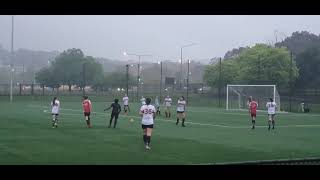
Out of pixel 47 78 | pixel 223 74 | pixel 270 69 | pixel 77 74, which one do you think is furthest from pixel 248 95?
pixel 77 74

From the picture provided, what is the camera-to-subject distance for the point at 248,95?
57094mm

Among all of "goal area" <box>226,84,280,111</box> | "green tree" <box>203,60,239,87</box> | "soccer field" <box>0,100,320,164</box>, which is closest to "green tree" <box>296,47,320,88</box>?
"green tree" <box>203,60,239,87</box>

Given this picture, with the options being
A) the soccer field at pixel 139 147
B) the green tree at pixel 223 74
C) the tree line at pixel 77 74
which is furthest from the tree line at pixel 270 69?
the soccer field at pixel 139 147

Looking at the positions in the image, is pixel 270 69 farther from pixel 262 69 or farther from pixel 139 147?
pixel 139 147

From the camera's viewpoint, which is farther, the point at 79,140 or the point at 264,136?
the point at 264,136

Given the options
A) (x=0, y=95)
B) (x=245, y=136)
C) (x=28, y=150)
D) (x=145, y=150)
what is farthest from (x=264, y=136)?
(x=0, y=95)

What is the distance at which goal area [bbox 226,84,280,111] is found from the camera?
54928 mm

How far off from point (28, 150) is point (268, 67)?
64.8m

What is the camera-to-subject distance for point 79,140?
20625 mm

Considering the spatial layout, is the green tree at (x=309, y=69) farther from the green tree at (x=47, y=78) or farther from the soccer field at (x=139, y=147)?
the soccer field at (x=139, y=147)

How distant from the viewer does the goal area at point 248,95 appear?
54.9 meters

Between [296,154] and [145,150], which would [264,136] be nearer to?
[296,154]

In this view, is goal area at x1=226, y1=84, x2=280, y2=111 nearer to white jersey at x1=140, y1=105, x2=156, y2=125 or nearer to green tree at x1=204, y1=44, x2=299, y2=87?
green tree at x1=204, y1=44, x2=299, y2=87
